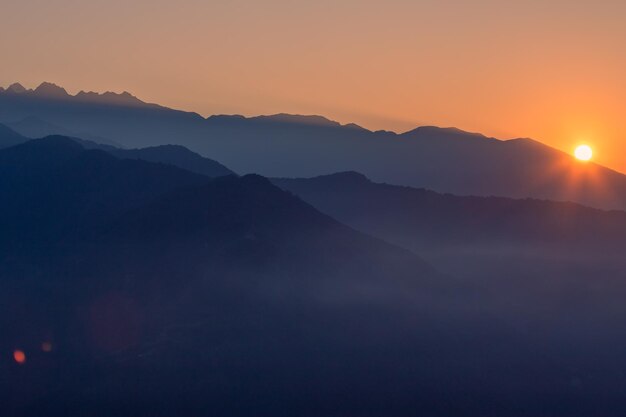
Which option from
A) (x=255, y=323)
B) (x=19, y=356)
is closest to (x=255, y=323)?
(x=255, y=323)

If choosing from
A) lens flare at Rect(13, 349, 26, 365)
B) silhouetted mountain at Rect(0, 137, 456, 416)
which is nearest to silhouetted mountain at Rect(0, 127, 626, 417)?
silhouetted mountain at Rect(0, 137, 456, 416)

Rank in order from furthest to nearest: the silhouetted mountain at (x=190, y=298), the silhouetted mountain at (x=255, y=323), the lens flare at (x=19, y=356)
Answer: the lens flare at (x=19, y=356)
the silhouetted mountain at (x=255, y=323)
the silhouetted mountain at (x=190, y=298)

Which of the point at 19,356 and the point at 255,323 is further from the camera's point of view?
the point at 255,323

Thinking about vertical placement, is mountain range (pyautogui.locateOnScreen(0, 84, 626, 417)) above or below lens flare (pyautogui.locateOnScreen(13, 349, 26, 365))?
above

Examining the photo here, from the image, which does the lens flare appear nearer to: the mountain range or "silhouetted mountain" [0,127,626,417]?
"silhouetted mountain" [0,127,626,417]

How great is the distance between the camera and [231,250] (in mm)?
133750

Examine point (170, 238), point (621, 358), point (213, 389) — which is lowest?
point (213, 389)

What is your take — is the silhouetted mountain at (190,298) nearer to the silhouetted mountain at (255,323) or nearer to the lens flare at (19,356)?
the silhouetted mountain at (255,323)

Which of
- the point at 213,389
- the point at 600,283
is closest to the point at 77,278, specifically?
the point at 213,389

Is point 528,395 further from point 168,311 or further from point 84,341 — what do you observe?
point 84,341

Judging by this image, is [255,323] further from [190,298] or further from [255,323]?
[190,298]

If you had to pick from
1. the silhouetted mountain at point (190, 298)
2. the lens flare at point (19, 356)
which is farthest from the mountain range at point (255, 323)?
the lens flare at point (19, 356)

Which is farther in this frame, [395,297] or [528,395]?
[395,297]

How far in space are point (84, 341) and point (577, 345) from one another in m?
90.4
